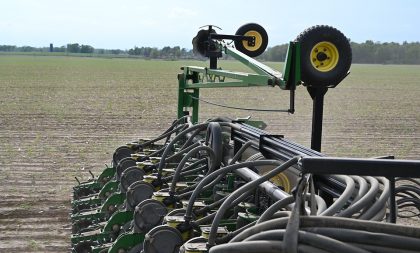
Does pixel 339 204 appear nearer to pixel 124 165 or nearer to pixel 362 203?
pixel 362 203

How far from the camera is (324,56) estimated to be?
13.4 ft

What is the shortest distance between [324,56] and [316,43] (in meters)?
0.11

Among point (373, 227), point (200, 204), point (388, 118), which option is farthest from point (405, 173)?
point (388, 118)

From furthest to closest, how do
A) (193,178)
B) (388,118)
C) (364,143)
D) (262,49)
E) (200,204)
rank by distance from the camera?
(388,118) → (364,143) → (262,49) → (193,178) → (200,204)

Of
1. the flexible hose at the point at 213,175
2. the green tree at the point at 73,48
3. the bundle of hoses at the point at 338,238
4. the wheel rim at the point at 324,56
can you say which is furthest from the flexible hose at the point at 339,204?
the green tree at the point at 73,48

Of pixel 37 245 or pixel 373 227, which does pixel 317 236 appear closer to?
pixel 373 227

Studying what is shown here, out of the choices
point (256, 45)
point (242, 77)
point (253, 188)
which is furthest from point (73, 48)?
point (253, 188)

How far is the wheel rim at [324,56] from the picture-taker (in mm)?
4043

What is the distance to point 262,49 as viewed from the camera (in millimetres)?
6375

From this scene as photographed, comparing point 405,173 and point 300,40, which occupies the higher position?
point 300,40

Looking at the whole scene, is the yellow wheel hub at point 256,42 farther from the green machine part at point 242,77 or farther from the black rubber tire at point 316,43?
the black rubber tire at point 316,43

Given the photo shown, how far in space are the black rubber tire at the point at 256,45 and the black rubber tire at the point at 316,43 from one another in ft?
7.31

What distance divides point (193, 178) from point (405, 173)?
11.0 ft

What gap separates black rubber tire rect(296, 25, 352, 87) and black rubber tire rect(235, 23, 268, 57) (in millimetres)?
2229
